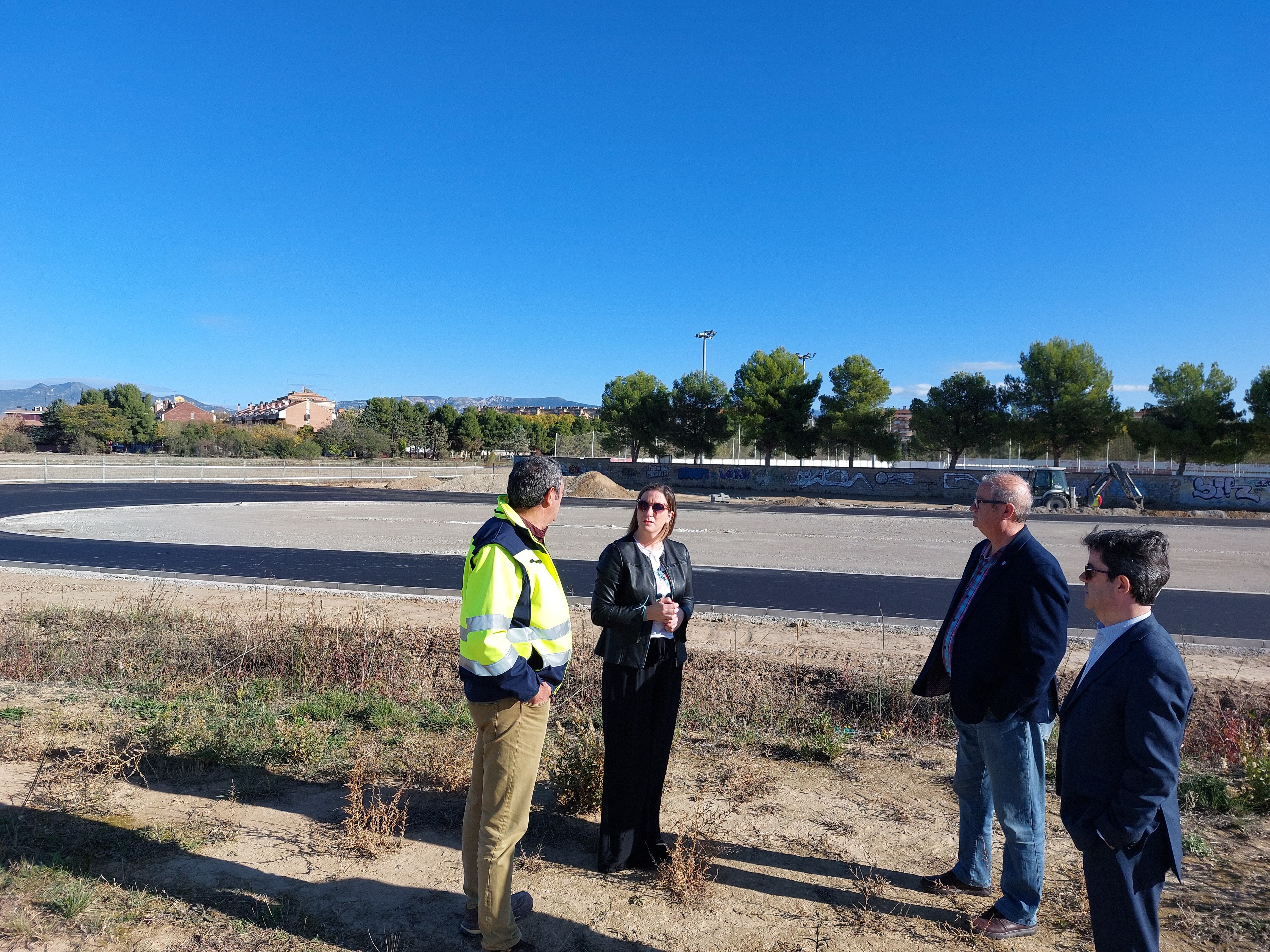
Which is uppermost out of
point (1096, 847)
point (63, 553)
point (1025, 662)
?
point (1025, 662)

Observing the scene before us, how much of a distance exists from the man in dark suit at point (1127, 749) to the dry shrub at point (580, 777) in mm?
2378

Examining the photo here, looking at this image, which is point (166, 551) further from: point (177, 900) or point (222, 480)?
point (222, 480)

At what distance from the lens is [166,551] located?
15.5 m

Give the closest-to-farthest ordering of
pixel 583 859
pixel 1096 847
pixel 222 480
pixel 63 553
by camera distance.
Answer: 1. pixel 1096 847
2. pixel 583 859
3. pixel 63 553
4. pixel 222 480

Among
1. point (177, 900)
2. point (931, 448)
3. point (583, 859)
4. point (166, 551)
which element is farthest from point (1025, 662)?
point (931, 448)

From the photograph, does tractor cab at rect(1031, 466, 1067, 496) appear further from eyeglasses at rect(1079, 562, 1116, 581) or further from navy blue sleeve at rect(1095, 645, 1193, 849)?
navy blue sleeve at rect(1095, 645, 1193, 849)

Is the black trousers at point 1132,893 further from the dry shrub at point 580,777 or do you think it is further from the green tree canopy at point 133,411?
the green tree canopy at point 133,411

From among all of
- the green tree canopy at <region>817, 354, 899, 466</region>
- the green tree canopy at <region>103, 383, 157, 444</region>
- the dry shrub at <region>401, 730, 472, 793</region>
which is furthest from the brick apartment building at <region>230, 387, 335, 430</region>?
the dry shrub at <region>401, 730, 472, 793</region>

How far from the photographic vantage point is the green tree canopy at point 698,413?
5250 cm

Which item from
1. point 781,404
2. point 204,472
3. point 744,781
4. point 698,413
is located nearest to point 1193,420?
point 781,404

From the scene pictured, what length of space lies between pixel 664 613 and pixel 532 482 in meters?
0.88

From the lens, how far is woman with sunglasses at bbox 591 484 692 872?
3480 millimetres

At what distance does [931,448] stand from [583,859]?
150 feet

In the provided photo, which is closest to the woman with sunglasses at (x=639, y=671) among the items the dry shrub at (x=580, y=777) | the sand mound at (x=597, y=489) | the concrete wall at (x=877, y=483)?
the dry shrub at (x=580, y=777)
